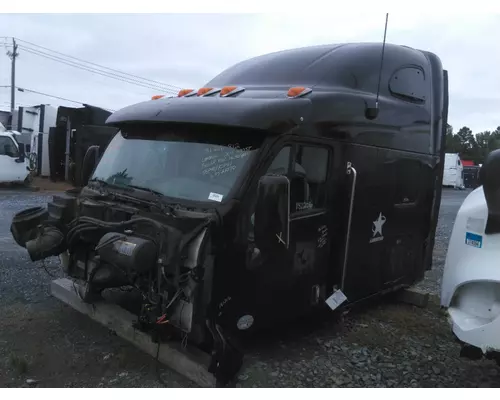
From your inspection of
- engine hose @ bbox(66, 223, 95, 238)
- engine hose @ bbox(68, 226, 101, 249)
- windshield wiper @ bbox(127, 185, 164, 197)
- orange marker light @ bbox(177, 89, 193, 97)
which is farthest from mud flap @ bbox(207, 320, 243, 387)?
orange marker light @ bbox(177, 89, 193, 97)

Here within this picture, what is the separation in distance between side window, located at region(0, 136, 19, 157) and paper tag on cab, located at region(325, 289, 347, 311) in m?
16.7

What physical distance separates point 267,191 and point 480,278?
148 centimetres

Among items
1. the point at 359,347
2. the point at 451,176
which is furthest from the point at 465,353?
the point at 451,176

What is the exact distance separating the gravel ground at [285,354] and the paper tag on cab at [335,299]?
41 centimetres

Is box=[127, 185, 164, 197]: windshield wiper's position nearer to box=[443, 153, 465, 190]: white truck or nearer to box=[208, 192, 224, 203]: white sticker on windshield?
box=[208, 192, 224, 203]: white sticker on windshield

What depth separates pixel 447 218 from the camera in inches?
605

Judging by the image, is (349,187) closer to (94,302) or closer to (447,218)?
(94,302)

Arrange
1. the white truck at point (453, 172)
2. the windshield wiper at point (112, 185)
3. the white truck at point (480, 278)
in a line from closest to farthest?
1. the white truck at point (480, 278)
2. the windshield wiper at point (112, 185)
3. the white truck at point (453, 172)

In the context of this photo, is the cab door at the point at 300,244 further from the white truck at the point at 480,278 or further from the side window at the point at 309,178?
the white truck at the point at 480,278

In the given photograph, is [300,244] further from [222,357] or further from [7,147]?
[7,147]

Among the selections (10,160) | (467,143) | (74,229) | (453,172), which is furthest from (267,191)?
(467,143)

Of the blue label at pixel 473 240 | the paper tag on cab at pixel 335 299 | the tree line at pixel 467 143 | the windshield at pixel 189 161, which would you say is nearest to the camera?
the blue label at pixel 473 240

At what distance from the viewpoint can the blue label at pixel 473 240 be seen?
3396 mm

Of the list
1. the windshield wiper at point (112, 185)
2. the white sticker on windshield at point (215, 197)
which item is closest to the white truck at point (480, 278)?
the white sticker on windshield at point (215, 197)
